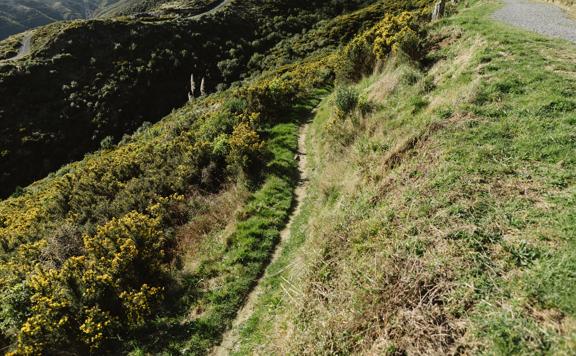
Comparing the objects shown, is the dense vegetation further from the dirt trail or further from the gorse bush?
the dirt trail

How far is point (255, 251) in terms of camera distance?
8.67 meters

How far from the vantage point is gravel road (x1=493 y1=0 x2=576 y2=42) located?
12.0 metres

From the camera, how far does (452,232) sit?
4945 millimetres

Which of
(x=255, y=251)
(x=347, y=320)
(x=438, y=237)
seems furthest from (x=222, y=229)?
(x=438, y=237)

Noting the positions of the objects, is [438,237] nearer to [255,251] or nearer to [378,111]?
[255,251]

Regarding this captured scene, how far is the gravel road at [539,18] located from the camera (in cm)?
1195

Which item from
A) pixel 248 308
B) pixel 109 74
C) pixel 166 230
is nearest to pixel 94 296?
pixel 248 308

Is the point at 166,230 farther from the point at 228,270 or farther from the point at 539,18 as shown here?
the point at 539,18

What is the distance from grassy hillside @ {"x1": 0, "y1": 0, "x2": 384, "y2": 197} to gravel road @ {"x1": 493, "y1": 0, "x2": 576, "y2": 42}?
111 ft

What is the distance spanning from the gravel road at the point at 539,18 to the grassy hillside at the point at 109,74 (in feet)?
111

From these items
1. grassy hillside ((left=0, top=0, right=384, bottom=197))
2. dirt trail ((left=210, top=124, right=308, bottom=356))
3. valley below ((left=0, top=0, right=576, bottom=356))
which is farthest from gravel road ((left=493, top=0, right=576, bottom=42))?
grassy hillside ((left=0, top=0, right=384, bottom=197))

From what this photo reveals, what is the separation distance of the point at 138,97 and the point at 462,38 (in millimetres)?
46727

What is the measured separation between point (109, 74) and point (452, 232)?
55.6m

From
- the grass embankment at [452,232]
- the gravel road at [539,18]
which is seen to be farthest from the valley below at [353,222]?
the gravel road at [539,18]
